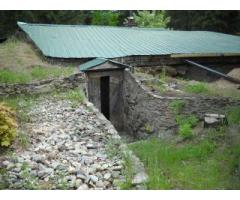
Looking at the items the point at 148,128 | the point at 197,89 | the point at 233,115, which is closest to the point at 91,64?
the point at 148,128

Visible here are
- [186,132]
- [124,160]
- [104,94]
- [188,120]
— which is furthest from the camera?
[104,94]

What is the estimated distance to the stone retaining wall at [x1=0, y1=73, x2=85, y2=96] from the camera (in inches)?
493

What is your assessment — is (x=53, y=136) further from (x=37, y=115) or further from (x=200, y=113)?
(x=200, y=113)

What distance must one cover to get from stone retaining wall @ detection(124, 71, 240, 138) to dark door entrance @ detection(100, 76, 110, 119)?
36.0 inches

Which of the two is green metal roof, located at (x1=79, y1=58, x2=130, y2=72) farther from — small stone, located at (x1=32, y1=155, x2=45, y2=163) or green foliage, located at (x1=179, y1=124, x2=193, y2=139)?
small stone, located at (x1=32, y1=155, x2=45, y2=163)

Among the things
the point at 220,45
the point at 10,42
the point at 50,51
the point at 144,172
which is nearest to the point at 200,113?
the point at 144,172

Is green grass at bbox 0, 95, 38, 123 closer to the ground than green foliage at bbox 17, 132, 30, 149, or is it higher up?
higher up

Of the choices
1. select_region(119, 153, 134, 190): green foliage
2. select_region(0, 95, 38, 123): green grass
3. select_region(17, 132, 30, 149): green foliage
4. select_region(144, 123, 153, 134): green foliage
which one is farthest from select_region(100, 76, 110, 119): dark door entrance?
select_region(119, 153, 134, 190): green foliage

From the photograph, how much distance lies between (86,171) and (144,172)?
1.26 meters

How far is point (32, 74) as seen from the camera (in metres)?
13.7

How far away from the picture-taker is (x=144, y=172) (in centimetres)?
732

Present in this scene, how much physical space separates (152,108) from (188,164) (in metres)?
4.84

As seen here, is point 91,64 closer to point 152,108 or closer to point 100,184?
point 152,108

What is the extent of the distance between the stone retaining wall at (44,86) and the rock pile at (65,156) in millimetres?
2118
